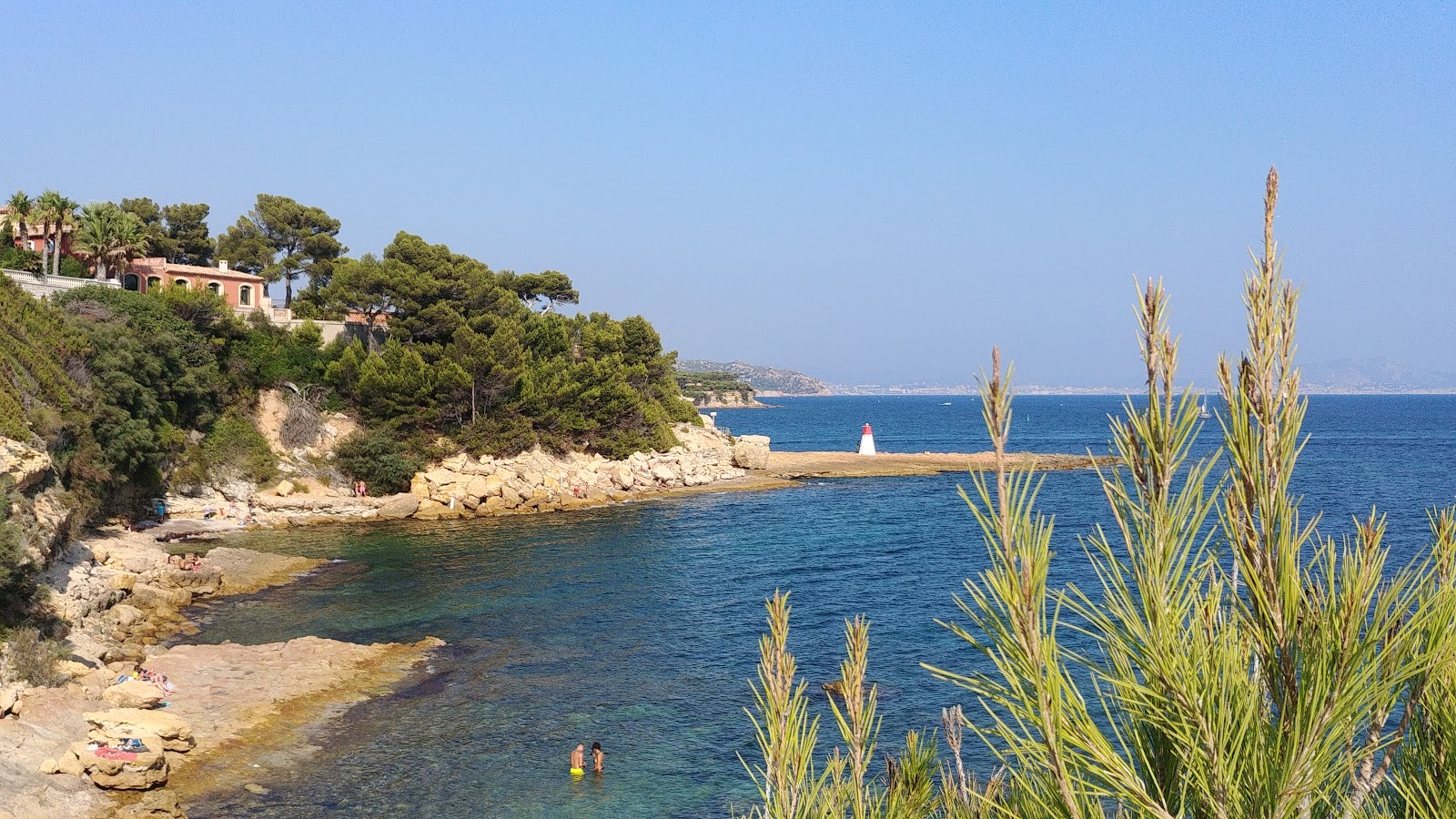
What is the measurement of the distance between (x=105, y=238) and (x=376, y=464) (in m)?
15.3

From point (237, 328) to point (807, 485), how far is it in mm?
31349

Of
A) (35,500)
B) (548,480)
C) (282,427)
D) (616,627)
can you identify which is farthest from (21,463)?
(548,480)

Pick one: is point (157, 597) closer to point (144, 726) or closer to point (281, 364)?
Answer: point (144, 726)

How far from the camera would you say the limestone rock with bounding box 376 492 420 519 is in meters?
43.1

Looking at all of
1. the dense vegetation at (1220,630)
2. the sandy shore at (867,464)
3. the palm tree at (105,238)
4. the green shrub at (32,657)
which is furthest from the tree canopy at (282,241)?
the dense vegetation at (1220,630)

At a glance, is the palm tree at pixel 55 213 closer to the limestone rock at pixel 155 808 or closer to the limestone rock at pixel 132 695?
the limestone rock at pixel 132 695

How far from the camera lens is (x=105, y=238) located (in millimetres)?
43875

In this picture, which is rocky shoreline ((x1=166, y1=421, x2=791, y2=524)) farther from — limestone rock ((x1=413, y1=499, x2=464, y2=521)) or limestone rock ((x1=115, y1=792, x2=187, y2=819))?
limestone rock ((x1=115, y1=792, x2=187, y2=819))

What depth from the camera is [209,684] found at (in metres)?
19.9

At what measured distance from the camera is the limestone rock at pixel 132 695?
1806 centimetres

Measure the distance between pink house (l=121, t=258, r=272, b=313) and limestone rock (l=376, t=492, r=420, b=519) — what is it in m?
14.1

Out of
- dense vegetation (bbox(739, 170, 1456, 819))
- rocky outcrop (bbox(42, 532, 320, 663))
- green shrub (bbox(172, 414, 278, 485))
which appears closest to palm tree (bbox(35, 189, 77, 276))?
green shrub (bbox(172, 414, 278, 485))

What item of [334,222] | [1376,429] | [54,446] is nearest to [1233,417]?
[54,446]

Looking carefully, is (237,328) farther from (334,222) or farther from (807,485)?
(807,485)
